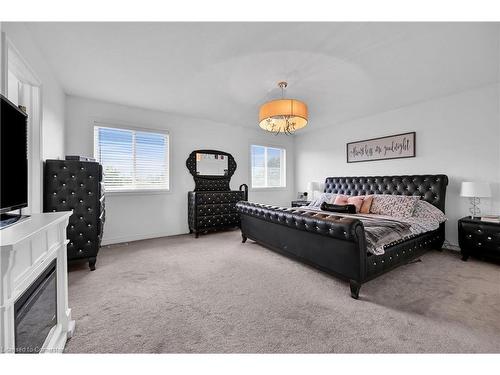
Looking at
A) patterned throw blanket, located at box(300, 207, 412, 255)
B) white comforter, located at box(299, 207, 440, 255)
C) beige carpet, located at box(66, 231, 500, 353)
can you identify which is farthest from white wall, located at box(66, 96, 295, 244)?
patterned throw blanket, located at box(300, 207, 412, 255)

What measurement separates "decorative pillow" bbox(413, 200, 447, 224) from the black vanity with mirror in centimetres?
320

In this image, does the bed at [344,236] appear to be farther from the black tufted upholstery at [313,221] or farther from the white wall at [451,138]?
the white wall at [451,138]

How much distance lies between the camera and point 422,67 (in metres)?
2.55

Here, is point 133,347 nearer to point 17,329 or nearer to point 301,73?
point 17,329

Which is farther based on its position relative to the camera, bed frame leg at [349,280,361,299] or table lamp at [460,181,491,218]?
table lamp at [460,181,491,218]

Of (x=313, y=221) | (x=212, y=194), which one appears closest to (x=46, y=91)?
(x=212, y=194)

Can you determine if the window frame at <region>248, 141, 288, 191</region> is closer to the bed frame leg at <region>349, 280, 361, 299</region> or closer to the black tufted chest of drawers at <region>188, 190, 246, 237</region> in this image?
the black tufted chest of drawers at <region>188, 190, 246, 237</region>

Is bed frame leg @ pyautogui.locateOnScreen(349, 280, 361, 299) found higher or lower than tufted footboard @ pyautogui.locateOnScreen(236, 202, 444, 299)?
lower

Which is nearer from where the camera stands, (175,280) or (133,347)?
(133,347)

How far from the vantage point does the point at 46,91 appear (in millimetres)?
2459

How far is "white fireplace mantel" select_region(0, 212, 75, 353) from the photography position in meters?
0.82

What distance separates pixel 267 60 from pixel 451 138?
3.31 metres
